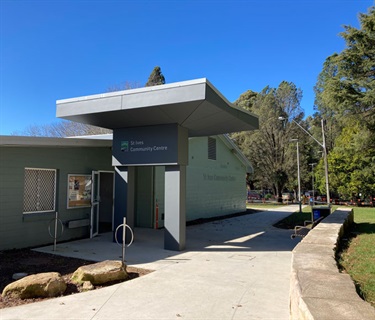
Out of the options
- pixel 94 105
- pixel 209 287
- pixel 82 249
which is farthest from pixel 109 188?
pixel 209 287

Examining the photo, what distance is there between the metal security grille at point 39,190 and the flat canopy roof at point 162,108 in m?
2.00

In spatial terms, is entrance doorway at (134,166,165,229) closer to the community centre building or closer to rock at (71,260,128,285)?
the community centre building

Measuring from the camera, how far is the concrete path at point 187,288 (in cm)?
433

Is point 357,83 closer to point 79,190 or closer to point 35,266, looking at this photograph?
point 79,190

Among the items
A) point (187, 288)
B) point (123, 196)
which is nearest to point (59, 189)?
point (123, 196)

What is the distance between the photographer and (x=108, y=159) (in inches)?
469

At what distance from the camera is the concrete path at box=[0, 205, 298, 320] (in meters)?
4.33

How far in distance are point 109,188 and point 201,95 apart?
→ 31.8ft

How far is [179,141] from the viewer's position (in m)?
8.84

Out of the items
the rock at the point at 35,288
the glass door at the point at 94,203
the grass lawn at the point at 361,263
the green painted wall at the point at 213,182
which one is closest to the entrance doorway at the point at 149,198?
the green painted wall at the point at 213,182

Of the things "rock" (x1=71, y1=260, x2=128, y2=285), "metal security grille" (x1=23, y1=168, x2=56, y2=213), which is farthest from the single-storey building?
"rock" (x1=71, y1=260, x2=128, y2=285)

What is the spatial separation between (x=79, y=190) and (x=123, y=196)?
1762mm

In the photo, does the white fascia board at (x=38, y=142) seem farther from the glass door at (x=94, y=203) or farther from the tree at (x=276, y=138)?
the tree at (x=276, y=138)

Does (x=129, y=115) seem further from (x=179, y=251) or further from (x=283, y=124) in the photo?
(x=283, y=124)
